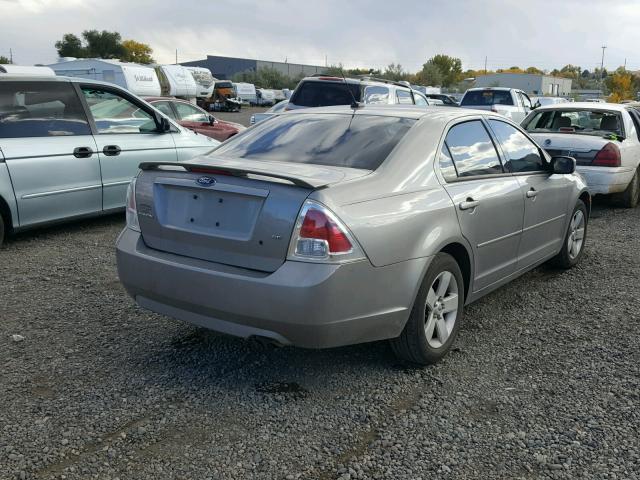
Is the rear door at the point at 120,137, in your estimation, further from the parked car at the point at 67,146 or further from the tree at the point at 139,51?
the tree at the point at 139,51

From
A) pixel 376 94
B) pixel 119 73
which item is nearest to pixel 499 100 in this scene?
pixel 376 94

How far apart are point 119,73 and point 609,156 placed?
55.7 feet

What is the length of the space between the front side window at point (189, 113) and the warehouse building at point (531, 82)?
229 feet

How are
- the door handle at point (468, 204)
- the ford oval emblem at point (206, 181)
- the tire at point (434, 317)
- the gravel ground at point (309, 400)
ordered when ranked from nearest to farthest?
the gravel ground at point (309, 400), the ford oval emblem at point (206, 181), the tire at point (434, 317), the door handle at point (468, 204)

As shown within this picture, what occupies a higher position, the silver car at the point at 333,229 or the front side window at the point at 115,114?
the front side window at the point at 115,114

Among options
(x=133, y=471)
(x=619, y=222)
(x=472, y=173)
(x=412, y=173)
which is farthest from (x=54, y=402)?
(x=619, y=222)

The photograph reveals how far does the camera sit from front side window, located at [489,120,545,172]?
484cm

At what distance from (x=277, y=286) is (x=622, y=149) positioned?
24.5 feet

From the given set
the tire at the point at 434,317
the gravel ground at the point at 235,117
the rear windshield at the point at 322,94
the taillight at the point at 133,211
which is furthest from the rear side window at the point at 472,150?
the gravel ground at the point at 235,117

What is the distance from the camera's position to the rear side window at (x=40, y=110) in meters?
6.41

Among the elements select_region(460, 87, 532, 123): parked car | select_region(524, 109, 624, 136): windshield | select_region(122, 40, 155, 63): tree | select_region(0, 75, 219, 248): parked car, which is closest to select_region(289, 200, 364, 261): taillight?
select_region(0, 75, 219, 248): parked car

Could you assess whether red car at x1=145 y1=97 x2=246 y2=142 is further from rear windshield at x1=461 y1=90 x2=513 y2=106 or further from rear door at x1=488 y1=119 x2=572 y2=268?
rear windshield at x1=461 y1=90 x2=513 y2=106

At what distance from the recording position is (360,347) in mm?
4176

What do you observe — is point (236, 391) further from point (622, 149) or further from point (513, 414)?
point (622, 149)
